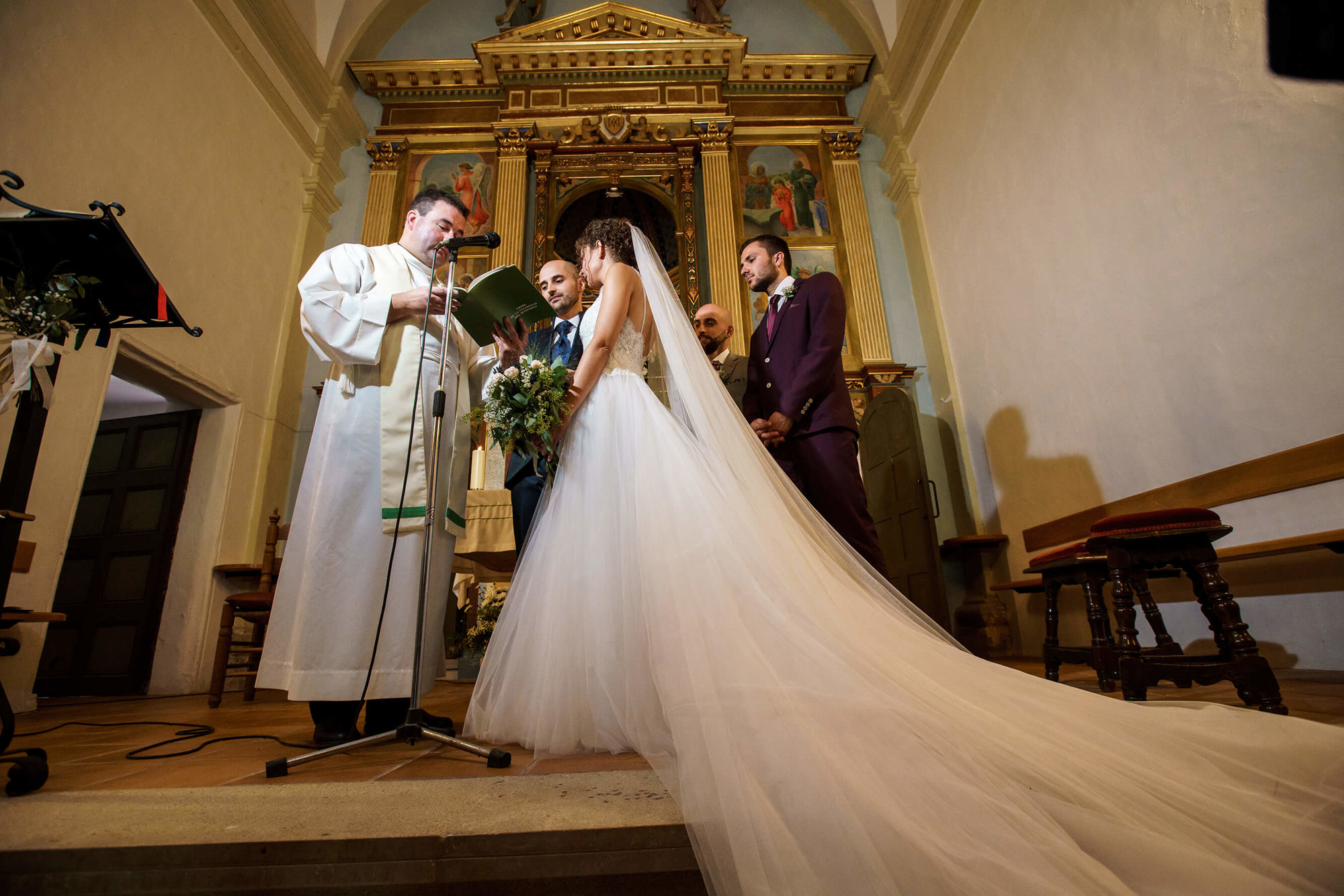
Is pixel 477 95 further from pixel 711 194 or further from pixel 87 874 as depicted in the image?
pixel 87 874

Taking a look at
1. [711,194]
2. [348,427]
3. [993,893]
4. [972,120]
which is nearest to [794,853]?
[993,893]

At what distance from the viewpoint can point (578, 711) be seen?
68.6 inches

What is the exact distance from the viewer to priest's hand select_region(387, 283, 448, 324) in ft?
7.04

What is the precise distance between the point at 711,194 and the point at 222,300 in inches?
175

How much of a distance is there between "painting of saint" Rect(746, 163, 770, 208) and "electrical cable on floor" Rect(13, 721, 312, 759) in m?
6.08

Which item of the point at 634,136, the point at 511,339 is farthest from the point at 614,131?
the point at 511,339

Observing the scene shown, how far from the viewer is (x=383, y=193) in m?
6.69

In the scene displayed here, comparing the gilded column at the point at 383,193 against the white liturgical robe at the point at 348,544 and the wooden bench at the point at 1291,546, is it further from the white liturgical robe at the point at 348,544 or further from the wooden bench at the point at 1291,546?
the wooden bench at the point at 1291,546

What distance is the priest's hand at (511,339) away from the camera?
2.17 meters

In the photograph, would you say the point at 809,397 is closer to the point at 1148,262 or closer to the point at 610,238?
the point at 610,238

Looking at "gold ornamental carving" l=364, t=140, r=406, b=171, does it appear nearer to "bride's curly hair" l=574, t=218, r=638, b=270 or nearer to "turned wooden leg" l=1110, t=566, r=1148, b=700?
"bride's curly hair" l=574, t=218, r=638, b=270

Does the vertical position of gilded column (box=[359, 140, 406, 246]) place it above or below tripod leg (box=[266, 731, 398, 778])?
above

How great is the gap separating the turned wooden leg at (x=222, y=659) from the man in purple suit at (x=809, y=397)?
3424mm

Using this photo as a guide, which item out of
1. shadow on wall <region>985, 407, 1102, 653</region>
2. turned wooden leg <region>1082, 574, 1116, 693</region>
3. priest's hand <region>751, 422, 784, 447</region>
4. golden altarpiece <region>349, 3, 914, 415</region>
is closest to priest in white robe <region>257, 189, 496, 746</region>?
priest's hand <region>751, 422, 784, 447</region>
